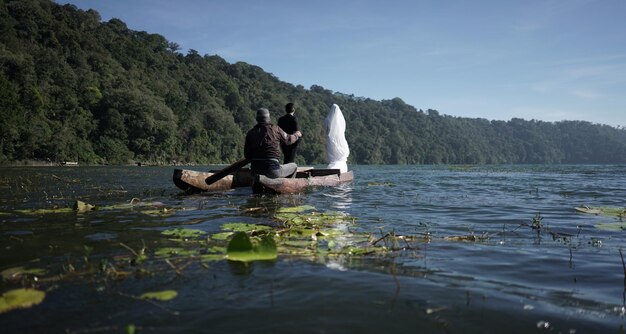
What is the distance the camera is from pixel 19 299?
2.64 meters

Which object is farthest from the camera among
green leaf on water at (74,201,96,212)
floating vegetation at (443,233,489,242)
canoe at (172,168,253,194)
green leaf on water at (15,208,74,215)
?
canoe at (172,168,253,194)

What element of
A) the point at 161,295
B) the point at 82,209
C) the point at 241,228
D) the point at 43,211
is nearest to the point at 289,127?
the point at 82,209

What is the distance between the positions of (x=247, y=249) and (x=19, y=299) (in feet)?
5.40

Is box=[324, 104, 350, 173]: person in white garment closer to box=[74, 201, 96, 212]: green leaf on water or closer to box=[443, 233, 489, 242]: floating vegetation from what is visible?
box=[74, 201, 96, 212]: green leaf on water

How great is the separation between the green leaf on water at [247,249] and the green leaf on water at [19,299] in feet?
4.56

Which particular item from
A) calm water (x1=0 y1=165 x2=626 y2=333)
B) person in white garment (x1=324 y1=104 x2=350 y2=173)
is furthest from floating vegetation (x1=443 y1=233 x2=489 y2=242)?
person in white garment (x1=324 y1=104 x2=350 y2=173)

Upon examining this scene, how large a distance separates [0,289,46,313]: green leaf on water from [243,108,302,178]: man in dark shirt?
808 centimetres

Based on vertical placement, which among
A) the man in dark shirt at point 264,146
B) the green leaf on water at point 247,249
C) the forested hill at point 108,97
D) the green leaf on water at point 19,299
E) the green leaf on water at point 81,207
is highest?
the forested hill at point 108,97

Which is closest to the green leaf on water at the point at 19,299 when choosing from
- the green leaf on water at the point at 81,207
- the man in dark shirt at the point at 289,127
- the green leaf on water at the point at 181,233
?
the green leaf on water at the point at 181,233

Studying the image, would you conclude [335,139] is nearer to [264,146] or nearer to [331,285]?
[264,146]

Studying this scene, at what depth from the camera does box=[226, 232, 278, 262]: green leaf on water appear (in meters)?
3.60

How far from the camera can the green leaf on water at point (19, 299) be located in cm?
256

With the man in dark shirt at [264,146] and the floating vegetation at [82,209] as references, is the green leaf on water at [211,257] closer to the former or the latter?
the floating vegetation at [82,209]

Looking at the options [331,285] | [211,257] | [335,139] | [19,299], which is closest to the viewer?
[19,299]
